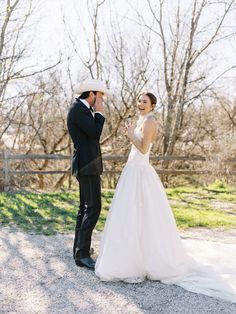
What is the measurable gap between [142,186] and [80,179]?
0.67 metres

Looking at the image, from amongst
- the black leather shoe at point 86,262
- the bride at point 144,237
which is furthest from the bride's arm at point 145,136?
the black leather shoe at point 86,262

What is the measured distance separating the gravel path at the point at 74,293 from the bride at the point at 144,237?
14cm

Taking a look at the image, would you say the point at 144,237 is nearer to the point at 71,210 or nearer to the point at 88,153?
the point at 88,153

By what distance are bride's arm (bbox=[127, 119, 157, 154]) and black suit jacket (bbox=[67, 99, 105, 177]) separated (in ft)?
1.26

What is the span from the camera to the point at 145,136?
4207 millimetres

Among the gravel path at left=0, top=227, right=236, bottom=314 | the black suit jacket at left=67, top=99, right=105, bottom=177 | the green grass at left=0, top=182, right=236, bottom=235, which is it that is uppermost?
the black suit jacket at left=67, top=99, right=105, bottom=177

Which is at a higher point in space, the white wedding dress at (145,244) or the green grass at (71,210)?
the white wedding dress at (145,244)

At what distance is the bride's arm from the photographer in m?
4.20

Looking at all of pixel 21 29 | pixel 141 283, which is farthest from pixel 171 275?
pixel 21 29

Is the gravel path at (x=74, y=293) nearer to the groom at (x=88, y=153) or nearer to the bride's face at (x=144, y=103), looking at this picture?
the groom at (x=88, y=153)

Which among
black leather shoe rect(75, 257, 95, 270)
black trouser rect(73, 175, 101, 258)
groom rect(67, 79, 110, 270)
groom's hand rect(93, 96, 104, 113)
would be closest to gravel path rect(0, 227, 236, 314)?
black leather shoe rect(75, 257, 95, 270)

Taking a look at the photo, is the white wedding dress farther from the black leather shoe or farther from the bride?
the black leather shoe

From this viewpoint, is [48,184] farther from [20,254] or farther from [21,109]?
[20,254]

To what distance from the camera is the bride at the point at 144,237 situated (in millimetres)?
3918
